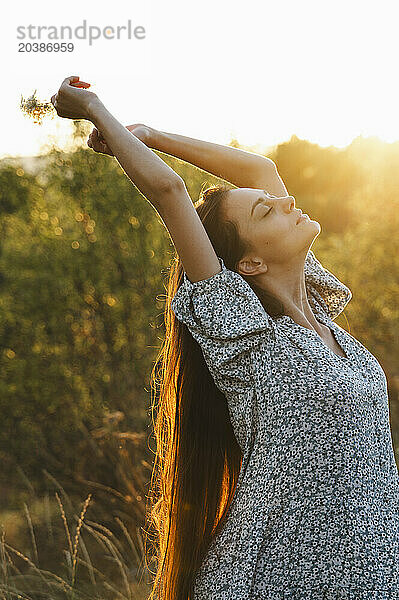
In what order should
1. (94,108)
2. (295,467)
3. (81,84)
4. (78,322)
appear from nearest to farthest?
(295,467) → (94,108) → (81,84) → (78,322)

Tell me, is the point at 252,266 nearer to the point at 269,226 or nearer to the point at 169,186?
the point at 269,226

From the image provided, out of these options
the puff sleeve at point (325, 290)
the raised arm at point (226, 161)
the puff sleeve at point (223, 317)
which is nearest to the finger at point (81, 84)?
the raised arm at point (226, 161)

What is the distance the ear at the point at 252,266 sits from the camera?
2088 mm

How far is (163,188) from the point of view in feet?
6.07

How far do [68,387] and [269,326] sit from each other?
366 cm

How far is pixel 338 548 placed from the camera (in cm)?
180

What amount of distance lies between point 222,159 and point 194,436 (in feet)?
2.95

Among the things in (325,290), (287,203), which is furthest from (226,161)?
(325,290)

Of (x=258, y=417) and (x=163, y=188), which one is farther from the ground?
(x=163, y=188)

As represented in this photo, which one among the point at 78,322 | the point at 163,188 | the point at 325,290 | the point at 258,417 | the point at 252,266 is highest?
the point at 163,188

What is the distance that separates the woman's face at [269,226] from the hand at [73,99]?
469mm

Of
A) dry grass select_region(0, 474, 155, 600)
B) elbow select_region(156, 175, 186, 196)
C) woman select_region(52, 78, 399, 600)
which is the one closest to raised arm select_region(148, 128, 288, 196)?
woman select_region(52, 78, 399, 600)

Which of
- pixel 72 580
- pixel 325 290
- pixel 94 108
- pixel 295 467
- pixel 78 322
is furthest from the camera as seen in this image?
pixel 78 322

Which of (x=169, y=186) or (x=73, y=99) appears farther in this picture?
(x=73, y=99)
